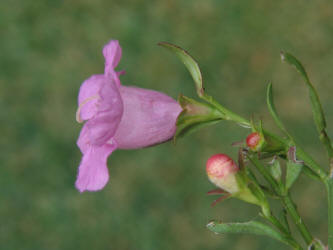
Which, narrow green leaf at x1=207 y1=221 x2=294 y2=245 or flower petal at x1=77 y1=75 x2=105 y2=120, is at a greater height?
flower petal at x1=77 y1=75 x2=105 y2=120

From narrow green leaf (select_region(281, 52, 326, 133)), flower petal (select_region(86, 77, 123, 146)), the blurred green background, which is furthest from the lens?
the blurred green background

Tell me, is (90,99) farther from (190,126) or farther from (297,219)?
(297,219)

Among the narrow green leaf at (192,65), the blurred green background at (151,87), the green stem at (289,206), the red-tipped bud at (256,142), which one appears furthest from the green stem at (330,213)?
the blurred green background at (151,87)

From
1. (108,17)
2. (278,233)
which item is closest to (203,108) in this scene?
(278,233)

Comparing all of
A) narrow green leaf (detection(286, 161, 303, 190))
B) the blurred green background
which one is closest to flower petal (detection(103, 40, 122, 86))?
narrow green leaf (detection(286, 161, 303, 190))

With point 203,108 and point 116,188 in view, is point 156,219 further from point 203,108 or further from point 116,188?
point 203,108

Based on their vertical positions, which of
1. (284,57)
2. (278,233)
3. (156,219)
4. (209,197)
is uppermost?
(284,57)

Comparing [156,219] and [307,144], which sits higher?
[307,144]

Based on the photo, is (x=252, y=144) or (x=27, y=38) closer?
(x=252, y=144)

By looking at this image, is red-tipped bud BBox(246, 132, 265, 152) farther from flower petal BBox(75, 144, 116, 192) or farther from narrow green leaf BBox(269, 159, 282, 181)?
flower petal BBox(75, 144, 116, 192)
